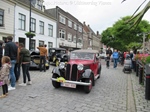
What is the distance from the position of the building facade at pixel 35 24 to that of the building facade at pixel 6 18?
0.79 metres

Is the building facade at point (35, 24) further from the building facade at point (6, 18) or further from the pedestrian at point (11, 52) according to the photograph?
the pedestrian at point (11, 52)

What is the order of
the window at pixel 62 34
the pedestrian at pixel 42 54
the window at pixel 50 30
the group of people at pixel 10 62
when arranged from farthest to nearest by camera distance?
1. the window at pixel 62 34
2. the window at pixel 50 30
3. the pedestrian at pixel 42 54
4. the group of people at pixel 10 62

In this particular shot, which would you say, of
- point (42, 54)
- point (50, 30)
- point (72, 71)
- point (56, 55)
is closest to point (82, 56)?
point (72, 71)

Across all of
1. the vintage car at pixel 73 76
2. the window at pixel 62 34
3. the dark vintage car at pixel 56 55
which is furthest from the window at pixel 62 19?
the vintage car at pixel 73 76

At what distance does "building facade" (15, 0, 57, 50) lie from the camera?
17.1m

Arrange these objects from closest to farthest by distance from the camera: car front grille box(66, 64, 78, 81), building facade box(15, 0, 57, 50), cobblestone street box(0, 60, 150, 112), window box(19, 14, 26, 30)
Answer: cobblestone street box(0, 60, 150, 112) → car front grille box(66, 64, 78, 81) → building facade box(15, 0, 57, 50) → window box(19, 14, 26, 30)

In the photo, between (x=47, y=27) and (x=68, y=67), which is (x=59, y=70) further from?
(x=47, y=27)

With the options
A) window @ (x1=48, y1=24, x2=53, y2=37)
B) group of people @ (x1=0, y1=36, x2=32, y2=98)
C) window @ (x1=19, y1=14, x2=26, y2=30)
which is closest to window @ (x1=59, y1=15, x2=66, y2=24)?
window @ (x1=48, y1=24, x2=53, y2=37)

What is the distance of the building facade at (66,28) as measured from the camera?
27.1 metres

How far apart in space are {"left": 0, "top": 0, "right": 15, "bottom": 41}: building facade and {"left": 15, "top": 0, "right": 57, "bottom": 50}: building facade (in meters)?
0.79

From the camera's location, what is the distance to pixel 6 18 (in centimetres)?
1504

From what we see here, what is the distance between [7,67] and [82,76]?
265 cm

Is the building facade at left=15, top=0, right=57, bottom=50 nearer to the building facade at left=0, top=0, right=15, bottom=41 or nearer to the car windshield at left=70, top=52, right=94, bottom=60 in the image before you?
the building facade at left=0, top=0, right=15, bottom=41

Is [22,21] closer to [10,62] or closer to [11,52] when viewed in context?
[11,52]
